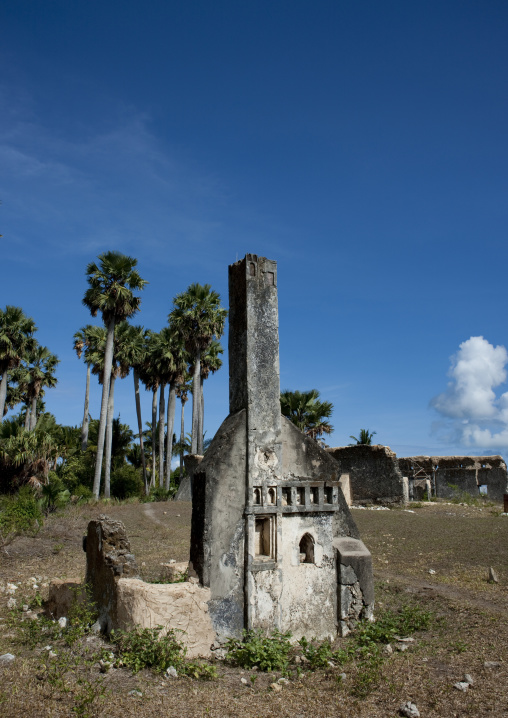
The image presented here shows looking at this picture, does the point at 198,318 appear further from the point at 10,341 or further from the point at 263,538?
the point at 263,538

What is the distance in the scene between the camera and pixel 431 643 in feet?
27.2

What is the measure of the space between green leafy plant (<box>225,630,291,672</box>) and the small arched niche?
123 cm

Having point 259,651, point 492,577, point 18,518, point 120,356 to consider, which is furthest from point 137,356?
point 259,651

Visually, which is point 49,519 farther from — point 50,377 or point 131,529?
point 50,377

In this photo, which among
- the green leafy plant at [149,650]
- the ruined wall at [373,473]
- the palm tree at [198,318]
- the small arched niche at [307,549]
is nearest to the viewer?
the green leafy plant at [149,650]

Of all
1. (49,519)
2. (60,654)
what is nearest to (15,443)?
(49,519)

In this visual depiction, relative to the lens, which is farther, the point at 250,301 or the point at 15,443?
the point at 15,443

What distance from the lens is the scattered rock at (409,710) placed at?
5979 mm

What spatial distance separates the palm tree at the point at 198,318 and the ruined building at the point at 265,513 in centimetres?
2463

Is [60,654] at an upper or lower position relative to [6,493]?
lower

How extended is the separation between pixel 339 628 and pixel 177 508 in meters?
16.5

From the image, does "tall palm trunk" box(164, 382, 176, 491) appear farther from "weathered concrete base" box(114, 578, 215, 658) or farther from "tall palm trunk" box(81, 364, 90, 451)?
"weathered concrete base" box(114, 578, 215, 658)

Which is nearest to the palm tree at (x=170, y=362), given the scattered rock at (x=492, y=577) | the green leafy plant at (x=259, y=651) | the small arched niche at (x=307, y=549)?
the scattered rock at (x=492, y=577)

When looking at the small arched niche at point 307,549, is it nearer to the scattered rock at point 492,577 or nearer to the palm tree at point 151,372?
the scattered rock at point 492,577
